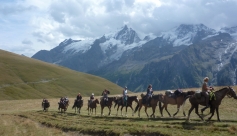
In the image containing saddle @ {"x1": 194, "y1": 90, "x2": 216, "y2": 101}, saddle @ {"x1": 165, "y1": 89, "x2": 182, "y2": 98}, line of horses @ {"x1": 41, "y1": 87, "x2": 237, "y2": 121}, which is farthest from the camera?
saddle @ {"x1": 165, "y1": 89, "x2": 182, "y2": 98}

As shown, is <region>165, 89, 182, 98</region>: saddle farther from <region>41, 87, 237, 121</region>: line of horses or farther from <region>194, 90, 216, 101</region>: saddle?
<region>194, 90, 216, 101</region>: saddle

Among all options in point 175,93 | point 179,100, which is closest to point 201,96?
point 179,100

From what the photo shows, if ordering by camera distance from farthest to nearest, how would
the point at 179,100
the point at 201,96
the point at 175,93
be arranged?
the point at 175,93 < the point at 179,100 < the point at 201,96

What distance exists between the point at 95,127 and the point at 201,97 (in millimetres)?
11786

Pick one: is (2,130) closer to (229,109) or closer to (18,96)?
(229,109)

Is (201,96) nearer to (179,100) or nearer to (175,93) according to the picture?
(179,100)

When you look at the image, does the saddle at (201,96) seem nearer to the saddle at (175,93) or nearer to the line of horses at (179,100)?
the line of horses at (179,100)

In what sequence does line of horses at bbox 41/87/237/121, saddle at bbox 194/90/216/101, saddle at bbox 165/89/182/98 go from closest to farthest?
1. saddle at bbox 194/90/216/101
2. line of horses at bbox 41/87/237/121
3. saddle at bbox 165/89/182/98

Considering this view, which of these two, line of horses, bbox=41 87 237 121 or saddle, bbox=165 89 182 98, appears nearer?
line of horses, bbox=41 87 237 121

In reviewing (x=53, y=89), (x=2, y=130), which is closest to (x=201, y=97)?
(x=2, y=130)

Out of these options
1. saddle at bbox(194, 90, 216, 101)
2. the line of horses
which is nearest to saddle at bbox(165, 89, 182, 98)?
the line of horses

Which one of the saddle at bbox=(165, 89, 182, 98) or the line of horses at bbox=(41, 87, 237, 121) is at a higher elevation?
the saddle at bbox=(165, 89, 182, 98)

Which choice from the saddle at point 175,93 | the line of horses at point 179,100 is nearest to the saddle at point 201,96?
the line of horses at point 179,100

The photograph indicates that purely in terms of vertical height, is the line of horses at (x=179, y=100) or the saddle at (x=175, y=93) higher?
the saddle at (x=175, y=93)
